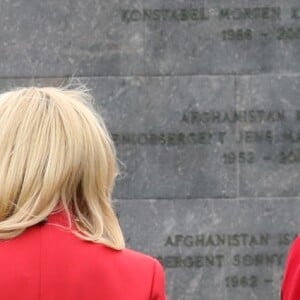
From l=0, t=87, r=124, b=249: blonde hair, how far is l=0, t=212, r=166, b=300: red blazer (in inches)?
1.1

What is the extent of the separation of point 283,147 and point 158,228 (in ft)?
3.28

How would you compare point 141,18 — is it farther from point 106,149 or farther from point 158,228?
point 106,149

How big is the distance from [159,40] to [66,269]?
4914 mm

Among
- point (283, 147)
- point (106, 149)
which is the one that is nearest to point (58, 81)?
point (283, 147)

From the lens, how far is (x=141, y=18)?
24.0 ft

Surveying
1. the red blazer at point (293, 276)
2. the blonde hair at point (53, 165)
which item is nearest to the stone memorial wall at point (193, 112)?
the red blazer at point (293, 276)

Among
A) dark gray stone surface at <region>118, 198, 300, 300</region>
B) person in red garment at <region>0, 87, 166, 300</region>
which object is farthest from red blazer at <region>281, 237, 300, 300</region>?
dark gray stone surface at <region>118, 198, 300, 300</region>

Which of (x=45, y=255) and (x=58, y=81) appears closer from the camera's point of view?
(x=45, y=255)

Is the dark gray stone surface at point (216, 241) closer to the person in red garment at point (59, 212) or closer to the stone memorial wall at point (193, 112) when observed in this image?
the stone memorial wall at point (193, 112)

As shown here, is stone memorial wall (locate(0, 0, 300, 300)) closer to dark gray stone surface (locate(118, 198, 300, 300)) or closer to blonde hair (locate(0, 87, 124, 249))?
dark gray stone surface (locate(118, 198, 300, 300))

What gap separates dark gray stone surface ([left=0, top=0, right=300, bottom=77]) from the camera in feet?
23.9

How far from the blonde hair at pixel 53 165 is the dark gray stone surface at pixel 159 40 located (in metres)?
4.68

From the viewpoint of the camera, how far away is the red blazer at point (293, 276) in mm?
3152

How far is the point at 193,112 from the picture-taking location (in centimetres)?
724
